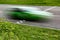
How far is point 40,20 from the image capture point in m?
20.1

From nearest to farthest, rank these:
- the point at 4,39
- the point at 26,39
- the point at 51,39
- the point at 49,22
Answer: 1. the point at 4,39
2. the point at 26,39
3. the point at 51,39
4. the point at 49,22

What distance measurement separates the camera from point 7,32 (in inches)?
478

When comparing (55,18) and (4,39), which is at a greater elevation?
(4,39)

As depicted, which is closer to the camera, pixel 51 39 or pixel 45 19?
pixel 51 39

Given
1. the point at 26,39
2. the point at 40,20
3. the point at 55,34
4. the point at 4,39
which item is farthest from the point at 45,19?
the point at 4,39

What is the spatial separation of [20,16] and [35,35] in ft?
24.8

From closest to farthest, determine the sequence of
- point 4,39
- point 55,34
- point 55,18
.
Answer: point 4,39 → point 55,34 → point 55,18

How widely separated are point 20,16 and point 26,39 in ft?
28.3

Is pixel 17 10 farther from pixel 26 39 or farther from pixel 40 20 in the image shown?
pixel 26 39

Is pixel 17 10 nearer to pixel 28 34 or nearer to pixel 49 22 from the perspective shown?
pixel 49 22

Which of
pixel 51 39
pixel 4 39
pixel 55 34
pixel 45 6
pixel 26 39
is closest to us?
pixel 4 39

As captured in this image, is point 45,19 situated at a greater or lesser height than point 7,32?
lesser

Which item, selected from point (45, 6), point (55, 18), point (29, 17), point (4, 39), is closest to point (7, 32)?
point (4, 39)

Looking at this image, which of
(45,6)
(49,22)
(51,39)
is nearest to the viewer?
(51,39)
